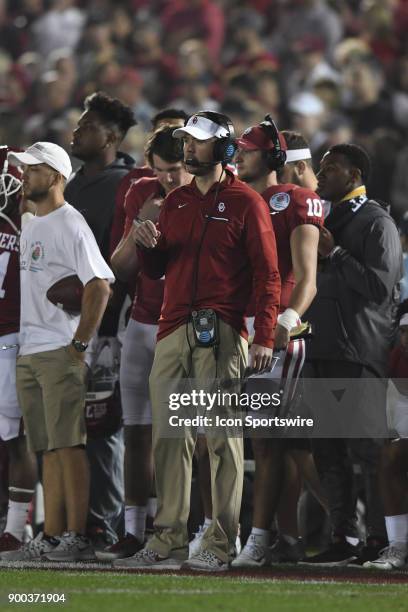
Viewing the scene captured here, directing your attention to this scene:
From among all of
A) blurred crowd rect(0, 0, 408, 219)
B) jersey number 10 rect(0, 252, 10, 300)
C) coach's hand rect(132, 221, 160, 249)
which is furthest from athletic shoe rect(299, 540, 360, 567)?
blurred crowd rect(0, 0, 408, 219)

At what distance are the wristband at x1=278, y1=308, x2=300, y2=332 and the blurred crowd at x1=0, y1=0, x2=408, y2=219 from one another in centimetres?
512

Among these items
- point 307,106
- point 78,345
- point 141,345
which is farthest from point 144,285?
point 307,106

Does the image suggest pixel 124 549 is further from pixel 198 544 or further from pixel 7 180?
pixel 7 180

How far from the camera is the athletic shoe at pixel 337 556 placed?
7309 millimetres

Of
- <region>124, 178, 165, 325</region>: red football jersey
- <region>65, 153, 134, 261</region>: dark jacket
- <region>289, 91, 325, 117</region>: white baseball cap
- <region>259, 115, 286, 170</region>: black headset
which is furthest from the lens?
<region>289, 91, 325, 117</region>: white baseball cap

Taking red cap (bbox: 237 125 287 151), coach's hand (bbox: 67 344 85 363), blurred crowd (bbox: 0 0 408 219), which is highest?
blurred crowd (bbox: 0 0 408 219)

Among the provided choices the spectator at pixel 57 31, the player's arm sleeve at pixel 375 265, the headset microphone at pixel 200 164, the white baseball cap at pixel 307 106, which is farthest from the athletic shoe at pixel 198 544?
the spectator at pixel 57 31

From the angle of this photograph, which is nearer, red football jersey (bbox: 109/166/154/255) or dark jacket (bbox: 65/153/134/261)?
red football jersey (bbox: 109/166/154/255)

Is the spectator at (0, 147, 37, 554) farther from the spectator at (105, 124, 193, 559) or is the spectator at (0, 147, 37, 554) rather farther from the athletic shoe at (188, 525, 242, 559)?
the athletic shoe at (188, 525, 242, 559)

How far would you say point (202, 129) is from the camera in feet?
22.1

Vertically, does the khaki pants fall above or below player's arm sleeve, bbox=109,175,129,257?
below

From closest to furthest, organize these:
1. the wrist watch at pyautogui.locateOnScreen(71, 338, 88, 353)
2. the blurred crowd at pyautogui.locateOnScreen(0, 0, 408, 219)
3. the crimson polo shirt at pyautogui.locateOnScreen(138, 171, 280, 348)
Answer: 1. the crimson polo shirt at pyautogui.locateOnScreen(138, 171, 280, 348)
2. the wrist watch at pyautogui.locateOnScreen(71, 338, 88, 353)
3. the blurred crowd at pyautogui.locateOnScreen(0, 0, 408, 219)

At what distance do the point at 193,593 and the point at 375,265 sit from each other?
2.26 meters

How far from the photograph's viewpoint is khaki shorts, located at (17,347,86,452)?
7180 mm
